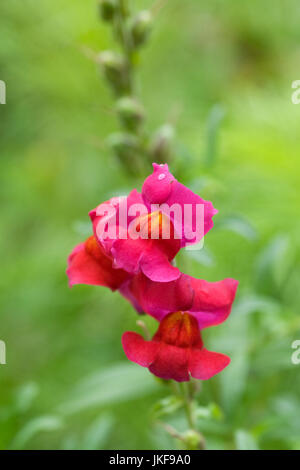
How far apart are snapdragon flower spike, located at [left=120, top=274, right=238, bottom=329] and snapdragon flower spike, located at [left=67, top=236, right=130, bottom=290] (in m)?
0.02

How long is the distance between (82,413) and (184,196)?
902mm

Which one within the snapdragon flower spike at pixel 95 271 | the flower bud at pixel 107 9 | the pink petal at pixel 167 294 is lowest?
Answer: the pink petal at pixel 167 294

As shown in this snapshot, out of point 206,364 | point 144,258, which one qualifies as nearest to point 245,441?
point 206,364

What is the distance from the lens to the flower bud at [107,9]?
95cm

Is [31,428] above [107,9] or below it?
below

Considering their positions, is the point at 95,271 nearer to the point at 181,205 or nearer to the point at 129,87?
the point at 181,205

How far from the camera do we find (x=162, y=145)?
973 mm

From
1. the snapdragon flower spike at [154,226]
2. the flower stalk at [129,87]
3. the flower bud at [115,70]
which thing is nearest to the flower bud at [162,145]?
the flower stalk at [129,87]

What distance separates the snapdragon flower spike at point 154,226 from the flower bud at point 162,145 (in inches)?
12.5

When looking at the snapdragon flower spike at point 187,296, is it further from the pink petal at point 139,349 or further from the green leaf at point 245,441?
the green leaf at point 245,441

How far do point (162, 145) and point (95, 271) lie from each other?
34 cm

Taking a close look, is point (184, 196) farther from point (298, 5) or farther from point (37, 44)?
point (298, 5)
